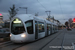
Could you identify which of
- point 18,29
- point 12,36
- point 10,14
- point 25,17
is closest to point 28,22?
point 25,17

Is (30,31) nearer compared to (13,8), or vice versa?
(30,31)

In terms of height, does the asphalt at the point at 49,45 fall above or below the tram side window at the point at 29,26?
below

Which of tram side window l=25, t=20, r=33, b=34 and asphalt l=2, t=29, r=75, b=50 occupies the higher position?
tram side window l=25, t=20, r=33, b=34

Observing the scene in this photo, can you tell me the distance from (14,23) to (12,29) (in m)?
0.69

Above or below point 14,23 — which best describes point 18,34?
below

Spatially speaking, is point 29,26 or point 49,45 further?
point 29,26

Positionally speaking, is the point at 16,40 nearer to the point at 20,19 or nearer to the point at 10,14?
the point at 20,19

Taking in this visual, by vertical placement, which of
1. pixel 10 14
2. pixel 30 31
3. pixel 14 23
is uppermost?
pixel 10 14

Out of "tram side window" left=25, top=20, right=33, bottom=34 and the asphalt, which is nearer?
the asphalt

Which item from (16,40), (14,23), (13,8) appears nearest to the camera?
(16,40)

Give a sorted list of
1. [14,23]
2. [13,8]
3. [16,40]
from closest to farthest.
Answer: [16,40], [14,23], [13,8]

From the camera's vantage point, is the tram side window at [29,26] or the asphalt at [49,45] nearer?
the asphalt at [49,45]

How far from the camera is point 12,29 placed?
1337cm

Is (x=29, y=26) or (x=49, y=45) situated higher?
(x=29, y=26)
